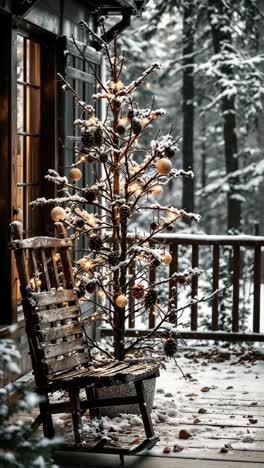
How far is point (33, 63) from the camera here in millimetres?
6504

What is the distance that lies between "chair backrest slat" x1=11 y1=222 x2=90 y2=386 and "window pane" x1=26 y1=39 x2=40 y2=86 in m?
1.63

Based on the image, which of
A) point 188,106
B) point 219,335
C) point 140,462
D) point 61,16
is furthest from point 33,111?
point 188,106

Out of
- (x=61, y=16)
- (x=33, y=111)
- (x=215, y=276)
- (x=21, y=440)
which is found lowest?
(x=21, y=440)

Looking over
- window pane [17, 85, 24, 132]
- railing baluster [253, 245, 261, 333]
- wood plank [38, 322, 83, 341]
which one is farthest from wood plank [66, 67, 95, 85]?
wood plank [38, 322, 83, 341]

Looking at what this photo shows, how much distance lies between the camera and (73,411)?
14.6ft

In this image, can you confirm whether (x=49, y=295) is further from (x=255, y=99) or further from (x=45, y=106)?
(x=255, y=99)

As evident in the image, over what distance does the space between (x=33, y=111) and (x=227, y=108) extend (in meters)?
7.66

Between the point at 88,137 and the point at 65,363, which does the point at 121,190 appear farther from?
the point at 65,363

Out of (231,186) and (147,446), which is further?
(231,186)

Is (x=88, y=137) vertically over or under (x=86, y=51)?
under

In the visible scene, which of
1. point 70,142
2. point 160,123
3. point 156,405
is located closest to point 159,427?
point 156,405

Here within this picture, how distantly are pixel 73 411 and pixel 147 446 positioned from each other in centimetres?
45

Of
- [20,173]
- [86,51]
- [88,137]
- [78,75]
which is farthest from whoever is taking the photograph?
[86,51]

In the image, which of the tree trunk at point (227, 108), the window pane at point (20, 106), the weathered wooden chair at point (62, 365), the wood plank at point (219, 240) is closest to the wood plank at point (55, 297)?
the weathered wooden chair at point (62, 365)
